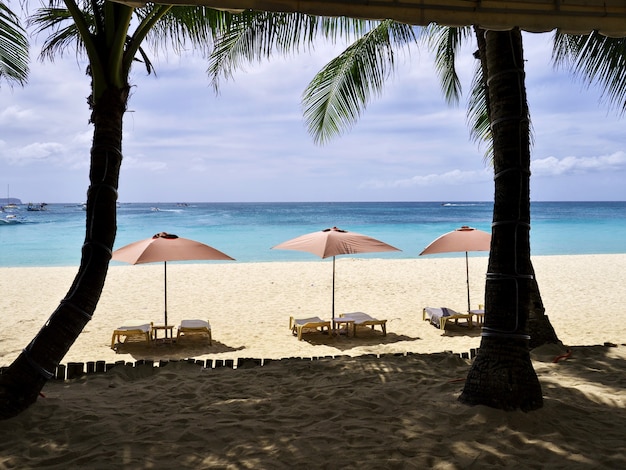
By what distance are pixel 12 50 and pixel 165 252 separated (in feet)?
10.4

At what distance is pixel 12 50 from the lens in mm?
5477

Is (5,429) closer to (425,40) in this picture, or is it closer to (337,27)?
(337,27)

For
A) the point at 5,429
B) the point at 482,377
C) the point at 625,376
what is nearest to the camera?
the point at 5,429

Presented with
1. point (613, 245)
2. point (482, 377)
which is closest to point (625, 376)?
point (482, 377)

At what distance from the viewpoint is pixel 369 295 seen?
39.5 ft

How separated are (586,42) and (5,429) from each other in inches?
261

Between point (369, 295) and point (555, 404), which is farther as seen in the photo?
point (369, 295)

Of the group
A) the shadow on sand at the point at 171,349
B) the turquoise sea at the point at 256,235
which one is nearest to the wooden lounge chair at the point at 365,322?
the shadow on sand at the point at 171,349

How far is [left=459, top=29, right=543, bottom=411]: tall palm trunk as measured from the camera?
11.9 ft

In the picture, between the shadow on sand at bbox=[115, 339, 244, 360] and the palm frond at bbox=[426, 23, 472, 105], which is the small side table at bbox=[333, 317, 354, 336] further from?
the palm frond at bbox=[426, 23, 472, 105]

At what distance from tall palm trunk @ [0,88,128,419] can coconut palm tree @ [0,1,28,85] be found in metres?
1.62

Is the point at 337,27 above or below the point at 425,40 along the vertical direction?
below

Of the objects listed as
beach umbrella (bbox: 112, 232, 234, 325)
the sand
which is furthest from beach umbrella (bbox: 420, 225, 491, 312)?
beach umbrella (bbox: 112, 232, 234, 325)

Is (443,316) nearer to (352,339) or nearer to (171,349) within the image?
(352,339)
